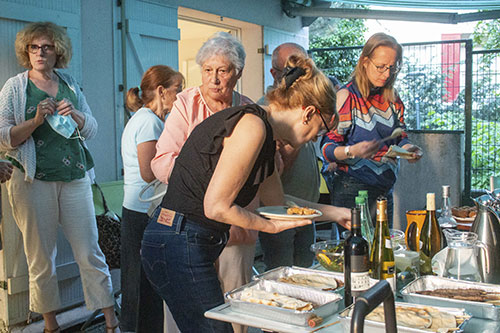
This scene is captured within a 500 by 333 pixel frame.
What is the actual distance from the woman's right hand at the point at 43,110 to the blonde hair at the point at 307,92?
1.81 meters

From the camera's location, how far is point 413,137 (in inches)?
233

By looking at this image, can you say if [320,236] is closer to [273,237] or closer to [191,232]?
[273,237]

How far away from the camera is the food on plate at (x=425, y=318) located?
139 centimetres

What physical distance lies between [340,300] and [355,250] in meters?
0.15

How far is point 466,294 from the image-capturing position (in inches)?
64.3

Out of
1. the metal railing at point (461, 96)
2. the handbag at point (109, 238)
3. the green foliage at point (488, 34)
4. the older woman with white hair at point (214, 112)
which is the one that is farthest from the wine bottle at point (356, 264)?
the green foliage at point (488, 34)

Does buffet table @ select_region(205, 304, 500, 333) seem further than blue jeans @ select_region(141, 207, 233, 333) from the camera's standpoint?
No

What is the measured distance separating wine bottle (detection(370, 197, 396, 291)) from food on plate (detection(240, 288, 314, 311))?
12.1 inches

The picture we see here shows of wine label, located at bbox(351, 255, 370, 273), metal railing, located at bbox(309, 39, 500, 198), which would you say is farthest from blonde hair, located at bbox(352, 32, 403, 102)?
metal railing, located at bbox(309, 39, 500, 198)

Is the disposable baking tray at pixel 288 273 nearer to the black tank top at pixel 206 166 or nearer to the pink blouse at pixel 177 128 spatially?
the black tank top at pixel 206 166

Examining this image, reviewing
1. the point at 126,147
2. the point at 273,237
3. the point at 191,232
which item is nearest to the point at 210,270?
the point at 191,232

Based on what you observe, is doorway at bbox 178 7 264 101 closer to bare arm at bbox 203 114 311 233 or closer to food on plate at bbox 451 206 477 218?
food on plate at bbox 451 206 477 218

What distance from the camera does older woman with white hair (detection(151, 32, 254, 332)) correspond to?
2.29m

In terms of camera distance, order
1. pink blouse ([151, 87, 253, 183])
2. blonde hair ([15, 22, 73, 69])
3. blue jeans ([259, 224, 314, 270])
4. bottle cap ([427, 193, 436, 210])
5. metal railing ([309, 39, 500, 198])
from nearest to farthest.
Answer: bottle cap ([427, 193, 436, 210]) → pink blouse ([151, 87, 253, 183]) → blue jeans ([259, 224, 314, 270]) → blonde hair ([15, 22, 73, 69]) → metal railing ([309, 39, 500, 198])
